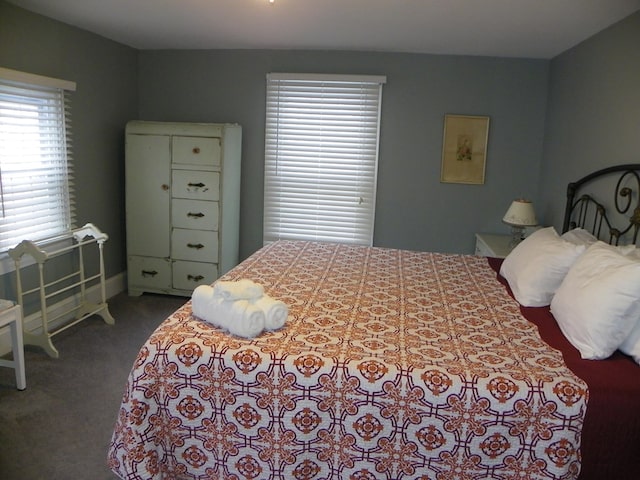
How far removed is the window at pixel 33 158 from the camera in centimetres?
316

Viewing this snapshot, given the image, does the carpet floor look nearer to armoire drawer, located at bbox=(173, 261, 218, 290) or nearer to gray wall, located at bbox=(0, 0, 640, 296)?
armoire drawer, located at bbox=(173, 261, 218, 290)

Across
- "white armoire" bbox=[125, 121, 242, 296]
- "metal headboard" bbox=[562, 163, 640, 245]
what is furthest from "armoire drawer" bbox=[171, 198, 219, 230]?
"metal headboard" bbox=[562, 163, 640, 245]

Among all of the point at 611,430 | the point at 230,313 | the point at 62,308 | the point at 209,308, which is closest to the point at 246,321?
the point at 230,313

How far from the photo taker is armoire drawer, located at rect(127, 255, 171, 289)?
4391mm

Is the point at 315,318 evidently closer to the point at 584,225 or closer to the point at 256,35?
the point at 584,225

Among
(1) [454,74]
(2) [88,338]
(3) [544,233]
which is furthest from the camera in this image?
(1) [454,74]

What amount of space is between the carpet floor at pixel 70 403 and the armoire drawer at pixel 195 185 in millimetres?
1093

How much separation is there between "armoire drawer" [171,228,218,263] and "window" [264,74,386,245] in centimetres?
61

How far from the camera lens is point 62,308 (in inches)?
149

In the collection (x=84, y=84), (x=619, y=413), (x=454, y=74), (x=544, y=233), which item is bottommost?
(x=619, y=413)

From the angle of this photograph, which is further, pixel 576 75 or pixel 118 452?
pixel 576 75

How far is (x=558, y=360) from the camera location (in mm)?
1874

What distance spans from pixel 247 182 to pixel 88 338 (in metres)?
1.93

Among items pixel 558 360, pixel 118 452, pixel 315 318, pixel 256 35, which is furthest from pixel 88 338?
pixel 558 360
